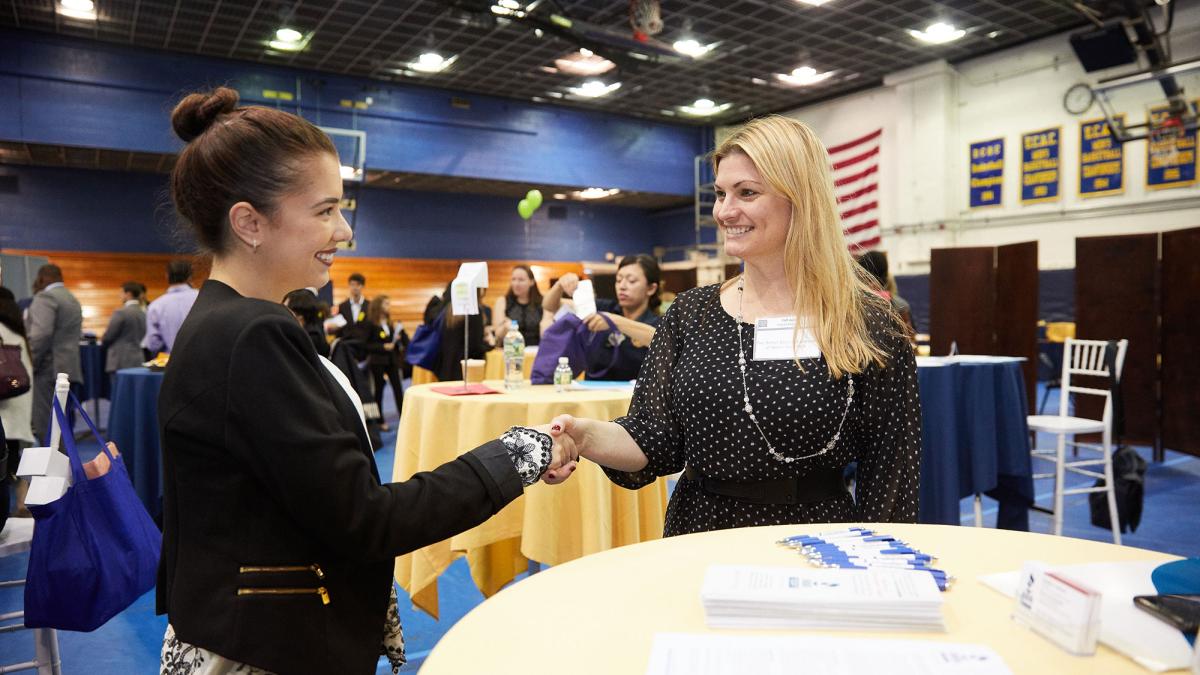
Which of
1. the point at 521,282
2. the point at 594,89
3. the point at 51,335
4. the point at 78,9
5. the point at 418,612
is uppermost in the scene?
the point at 594,89

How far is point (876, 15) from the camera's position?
31.1ft

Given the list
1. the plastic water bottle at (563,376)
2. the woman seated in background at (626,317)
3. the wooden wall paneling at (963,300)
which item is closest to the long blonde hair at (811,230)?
the woman seated in background at (626,317)

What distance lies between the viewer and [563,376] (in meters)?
3.31

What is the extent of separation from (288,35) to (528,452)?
1049 centimetres

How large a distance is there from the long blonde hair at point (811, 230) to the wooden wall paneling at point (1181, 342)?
20.9 ft

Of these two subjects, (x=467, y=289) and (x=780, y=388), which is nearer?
(x=780, y=388)

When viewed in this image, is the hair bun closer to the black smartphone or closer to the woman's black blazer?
the woman's black blazer

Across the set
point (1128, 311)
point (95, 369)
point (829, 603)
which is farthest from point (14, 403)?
point (1128, 311)

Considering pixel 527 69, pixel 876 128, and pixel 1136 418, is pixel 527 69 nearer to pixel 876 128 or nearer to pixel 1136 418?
pixel 876 128

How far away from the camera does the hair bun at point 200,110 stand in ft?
3.72

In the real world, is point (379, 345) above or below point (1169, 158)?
below

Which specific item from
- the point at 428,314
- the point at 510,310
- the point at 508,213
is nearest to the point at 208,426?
the point at 510,310

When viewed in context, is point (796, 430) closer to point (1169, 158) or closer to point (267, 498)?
point (267, 498)

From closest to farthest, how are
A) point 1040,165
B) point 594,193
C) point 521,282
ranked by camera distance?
point 521,282
point 1040,165
point 594,193
